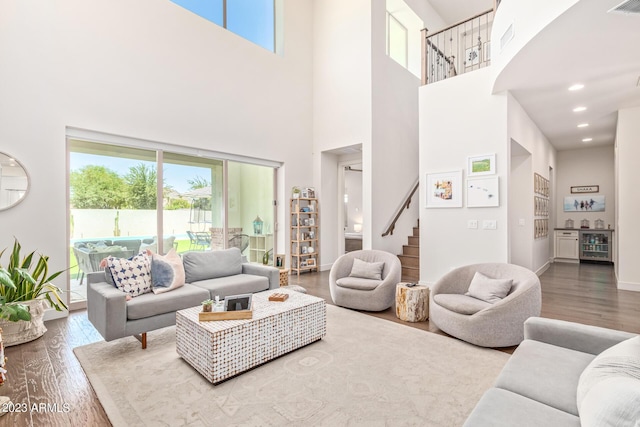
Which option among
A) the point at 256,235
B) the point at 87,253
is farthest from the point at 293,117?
the point at 87,253

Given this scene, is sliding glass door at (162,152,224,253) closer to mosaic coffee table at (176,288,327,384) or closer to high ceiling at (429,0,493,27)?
mosaic coffee table at (176,288,327,384)

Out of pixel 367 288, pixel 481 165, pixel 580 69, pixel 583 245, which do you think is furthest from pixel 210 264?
pixel 583 245

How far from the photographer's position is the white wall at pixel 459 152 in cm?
444

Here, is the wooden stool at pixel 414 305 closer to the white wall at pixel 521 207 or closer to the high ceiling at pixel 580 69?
the high ceiling at pixel 580 69

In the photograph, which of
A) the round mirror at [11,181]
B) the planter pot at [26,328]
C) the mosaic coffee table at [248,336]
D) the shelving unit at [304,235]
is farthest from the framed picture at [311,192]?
the planter pot at [26,328]

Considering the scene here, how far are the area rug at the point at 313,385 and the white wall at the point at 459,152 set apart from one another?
6.83ft

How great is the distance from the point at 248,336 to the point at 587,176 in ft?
30.7

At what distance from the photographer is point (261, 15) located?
643 centimetres

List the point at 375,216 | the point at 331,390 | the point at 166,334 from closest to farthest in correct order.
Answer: the point at 331,390
the point at 166,334
the point at 375,216

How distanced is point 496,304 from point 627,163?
4.28m

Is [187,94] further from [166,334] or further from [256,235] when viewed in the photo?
[166,334]

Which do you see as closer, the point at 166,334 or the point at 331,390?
the point at 331,390

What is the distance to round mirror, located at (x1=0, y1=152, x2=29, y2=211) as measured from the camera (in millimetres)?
3590

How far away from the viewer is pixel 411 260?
21.0 feet
